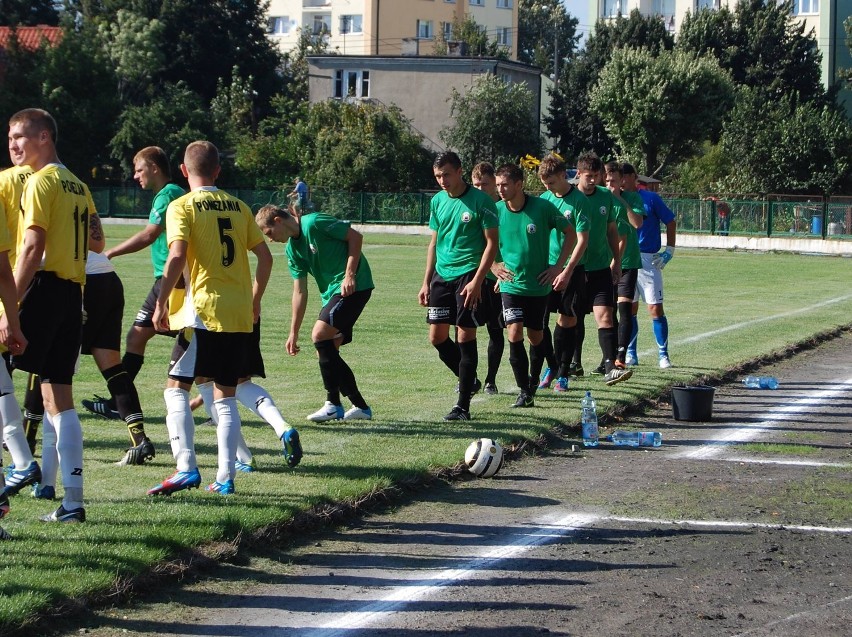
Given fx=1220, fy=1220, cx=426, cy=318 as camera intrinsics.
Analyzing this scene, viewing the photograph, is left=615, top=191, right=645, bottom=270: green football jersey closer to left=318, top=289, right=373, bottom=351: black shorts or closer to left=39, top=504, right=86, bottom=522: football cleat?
left=318, top=289, right=373, bottom=351: black shorts

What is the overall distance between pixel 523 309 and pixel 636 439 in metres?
1.71

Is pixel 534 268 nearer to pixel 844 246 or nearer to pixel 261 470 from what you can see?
pixel 261 470

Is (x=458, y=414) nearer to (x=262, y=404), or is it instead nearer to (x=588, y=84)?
(x=262, y=404)

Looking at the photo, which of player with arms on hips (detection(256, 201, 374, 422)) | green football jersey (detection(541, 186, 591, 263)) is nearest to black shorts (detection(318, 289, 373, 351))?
player with arms on hips (detection(256, 201, 374, 422))

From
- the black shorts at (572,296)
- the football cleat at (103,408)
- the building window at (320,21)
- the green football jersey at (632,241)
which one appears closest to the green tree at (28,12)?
the building window at (320,21)

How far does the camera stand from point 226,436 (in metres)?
6.73

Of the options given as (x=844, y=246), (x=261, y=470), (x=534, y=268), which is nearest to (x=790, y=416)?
(x=534, y=268)

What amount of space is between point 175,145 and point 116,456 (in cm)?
5189

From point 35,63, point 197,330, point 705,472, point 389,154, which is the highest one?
point 35,63

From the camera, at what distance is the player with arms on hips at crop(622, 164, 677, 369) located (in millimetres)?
12906

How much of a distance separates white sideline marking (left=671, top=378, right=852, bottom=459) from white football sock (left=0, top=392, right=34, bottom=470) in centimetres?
438

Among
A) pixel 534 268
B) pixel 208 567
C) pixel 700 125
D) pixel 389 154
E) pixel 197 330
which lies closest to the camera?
pixel 208 567

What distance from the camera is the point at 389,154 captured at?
56.6m

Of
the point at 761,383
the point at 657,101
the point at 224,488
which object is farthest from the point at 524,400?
the point at 657,101
